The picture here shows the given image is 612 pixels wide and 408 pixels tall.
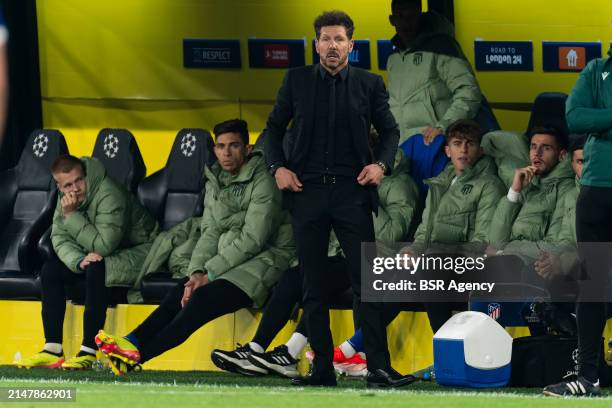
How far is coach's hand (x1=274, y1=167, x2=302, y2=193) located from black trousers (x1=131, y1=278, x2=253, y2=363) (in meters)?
1.60

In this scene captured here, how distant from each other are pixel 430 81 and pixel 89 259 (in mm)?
2423

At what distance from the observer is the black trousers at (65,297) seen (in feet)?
33.2

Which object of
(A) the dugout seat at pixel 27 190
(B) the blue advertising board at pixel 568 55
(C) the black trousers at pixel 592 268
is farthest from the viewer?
(B) the blue advertising board at pixel 568 55

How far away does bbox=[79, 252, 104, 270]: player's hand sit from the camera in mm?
10180

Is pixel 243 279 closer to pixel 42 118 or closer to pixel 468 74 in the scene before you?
pixel 468 74

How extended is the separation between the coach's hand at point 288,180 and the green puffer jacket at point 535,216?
1732 millimetres

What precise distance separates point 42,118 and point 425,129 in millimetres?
3955

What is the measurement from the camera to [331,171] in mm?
7922

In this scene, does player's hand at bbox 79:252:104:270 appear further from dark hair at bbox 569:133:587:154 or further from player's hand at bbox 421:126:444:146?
dark hair at bbox 569:133:587:154

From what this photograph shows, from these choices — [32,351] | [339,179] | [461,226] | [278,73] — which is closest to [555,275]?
[461,226]

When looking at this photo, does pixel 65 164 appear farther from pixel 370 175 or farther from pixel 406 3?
pixel 370 175

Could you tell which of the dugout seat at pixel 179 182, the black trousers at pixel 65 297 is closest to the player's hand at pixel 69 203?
the black trousers at pixel 65 297

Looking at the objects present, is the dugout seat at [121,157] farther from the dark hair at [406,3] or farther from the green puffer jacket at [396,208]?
the dark hair at [406,3]

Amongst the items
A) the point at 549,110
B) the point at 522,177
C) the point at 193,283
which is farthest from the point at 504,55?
the point at 193,283
